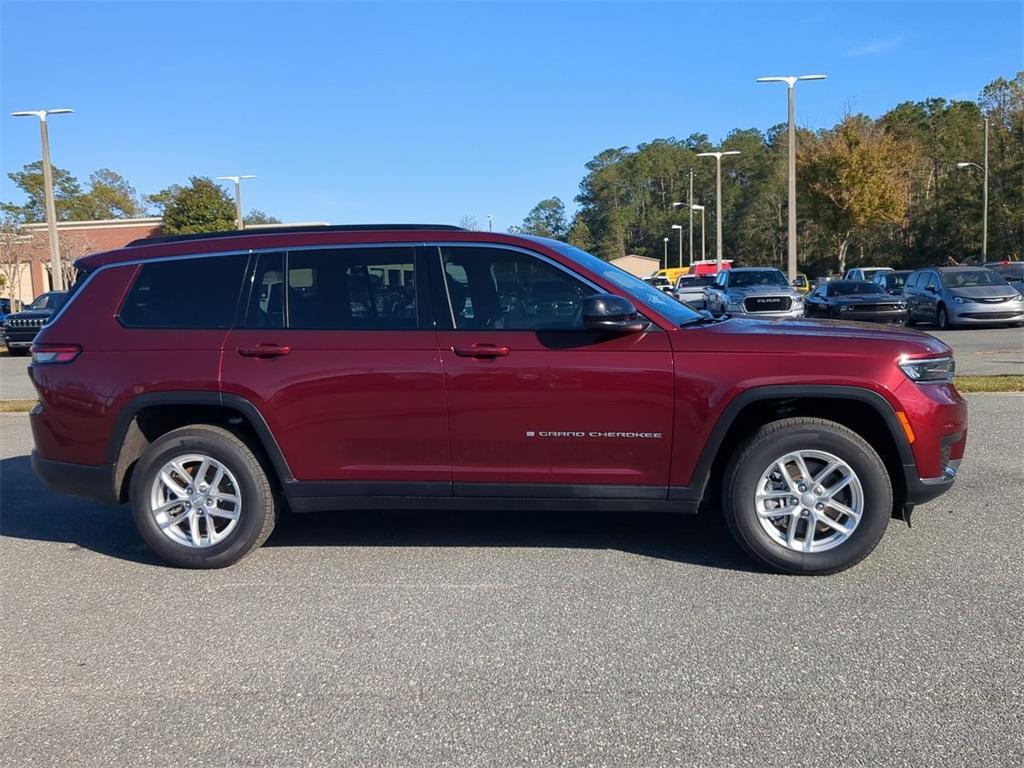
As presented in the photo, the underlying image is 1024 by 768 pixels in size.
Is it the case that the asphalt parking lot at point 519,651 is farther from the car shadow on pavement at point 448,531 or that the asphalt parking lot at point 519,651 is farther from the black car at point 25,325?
the black car at point 25,325

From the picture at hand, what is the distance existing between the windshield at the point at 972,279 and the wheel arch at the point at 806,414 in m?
19.2

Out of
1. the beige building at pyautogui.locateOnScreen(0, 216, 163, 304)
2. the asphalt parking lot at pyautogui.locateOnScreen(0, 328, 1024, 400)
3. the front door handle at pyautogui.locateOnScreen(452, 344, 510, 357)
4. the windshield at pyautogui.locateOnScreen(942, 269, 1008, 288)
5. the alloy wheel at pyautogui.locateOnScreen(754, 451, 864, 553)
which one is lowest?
the asphalt parking lot at pyautogui.locateOnScreen(0, 328, 1024, 400)

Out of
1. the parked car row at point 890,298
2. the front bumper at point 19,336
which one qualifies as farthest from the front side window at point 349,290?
the front bumper at point 19,336

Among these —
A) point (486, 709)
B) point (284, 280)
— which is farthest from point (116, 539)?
point (486, 709)

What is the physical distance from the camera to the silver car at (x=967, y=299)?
67.4 ft

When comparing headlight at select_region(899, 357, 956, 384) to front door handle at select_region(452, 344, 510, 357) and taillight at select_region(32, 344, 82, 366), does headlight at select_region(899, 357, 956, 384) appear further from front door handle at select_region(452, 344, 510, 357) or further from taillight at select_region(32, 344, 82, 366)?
taillight at select_region(32, 344, 82, 366)

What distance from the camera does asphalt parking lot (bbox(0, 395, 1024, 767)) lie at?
118 inches

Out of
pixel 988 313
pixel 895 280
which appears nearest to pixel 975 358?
pixel 988 313

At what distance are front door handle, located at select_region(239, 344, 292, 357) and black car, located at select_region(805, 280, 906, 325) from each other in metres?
18.4

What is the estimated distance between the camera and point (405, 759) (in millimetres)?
2918

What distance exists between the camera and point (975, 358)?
14359mm

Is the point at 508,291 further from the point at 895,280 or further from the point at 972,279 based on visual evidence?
the point at 895,280

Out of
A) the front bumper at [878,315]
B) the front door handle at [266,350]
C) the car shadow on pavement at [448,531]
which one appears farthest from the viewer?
the front bumper at [878,315]

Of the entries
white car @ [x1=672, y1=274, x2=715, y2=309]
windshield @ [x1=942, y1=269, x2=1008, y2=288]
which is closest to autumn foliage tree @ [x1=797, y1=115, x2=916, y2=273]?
white car @ [x1=672, y1=274, x2=715, y2=309]
